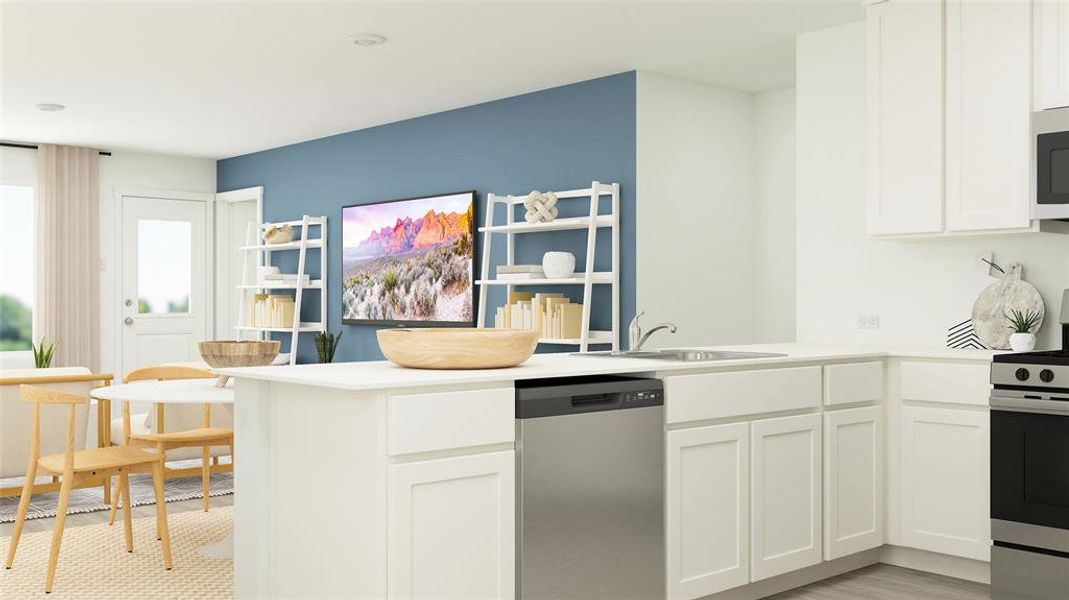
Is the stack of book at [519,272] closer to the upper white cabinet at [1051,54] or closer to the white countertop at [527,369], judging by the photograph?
the white countertop at [527,369]

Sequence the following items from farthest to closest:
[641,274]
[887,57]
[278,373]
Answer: [641,274] → [887,57] → [278,373]

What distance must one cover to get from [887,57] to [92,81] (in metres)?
4.50

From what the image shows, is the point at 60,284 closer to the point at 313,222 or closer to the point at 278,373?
the point at 313,222

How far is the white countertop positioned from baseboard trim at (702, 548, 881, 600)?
2.59 ft

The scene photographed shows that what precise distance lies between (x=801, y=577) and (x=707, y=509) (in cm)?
70

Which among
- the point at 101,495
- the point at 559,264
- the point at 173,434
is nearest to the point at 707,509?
the point at 559,264

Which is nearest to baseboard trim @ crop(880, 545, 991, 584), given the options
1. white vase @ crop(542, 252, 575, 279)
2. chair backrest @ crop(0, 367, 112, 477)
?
white vase @ crop(542, 252, 575, 279)

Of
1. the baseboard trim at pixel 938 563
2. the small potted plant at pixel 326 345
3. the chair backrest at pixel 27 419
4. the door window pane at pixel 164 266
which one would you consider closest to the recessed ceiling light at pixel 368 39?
the chair backrest at pixel 27 419

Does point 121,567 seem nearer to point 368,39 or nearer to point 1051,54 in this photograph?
point 368,39

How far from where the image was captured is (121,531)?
4.68m

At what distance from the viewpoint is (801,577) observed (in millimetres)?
3740

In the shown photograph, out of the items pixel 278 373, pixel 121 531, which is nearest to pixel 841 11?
pixel 278 373

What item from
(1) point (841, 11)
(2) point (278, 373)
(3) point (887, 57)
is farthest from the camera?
(1) point (841, 11)

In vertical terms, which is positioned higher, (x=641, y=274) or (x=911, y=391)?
(x=641, y=274)
